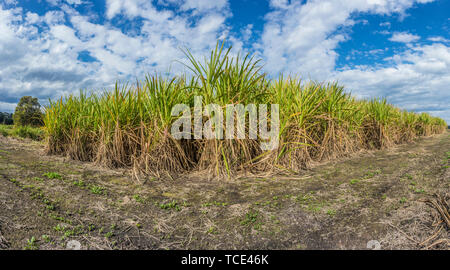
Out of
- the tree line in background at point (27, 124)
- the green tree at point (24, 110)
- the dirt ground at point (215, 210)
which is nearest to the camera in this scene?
the dirt ground at point (215, 210)

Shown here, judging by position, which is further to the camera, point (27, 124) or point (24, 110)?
point (24, 110)

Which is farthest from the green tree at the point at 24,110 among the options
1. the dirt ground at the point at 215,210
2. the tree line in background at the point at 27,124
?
the dirt ground at the point at 215,210

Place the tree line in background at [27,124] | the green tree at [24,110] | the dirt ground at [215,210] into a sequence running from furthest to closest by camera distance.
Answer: the green tree at [24,110], the tree line in background at [27,124], the dirt ground at [215,210]

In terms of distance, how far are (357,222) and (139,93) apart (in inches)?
119

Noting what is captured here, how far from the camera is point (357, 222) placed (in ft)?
6.32

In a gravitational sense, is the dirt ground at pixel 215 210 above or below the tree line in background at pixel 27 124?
below

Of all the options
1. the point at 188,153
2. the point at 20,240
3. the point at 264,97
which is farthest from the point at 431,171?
the point at 20,240

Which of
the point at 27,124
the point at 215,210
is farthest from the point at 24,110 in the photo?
the point at 215,210

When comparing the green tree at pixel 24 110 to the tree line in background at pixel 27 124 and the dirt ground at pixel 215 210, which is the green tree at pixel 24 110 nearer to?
the tree line in background at pixel 27 124

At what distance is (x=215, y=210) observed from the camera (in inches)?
89.7

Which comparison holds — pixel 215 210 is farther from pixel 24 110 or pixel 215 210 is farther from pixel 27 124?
pixel 24 110

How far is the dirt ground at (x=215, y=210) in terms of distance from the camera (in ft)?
5.64

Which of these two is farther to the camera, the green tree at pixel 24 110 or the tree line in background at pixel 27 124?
the green tree at pixel 24 110
